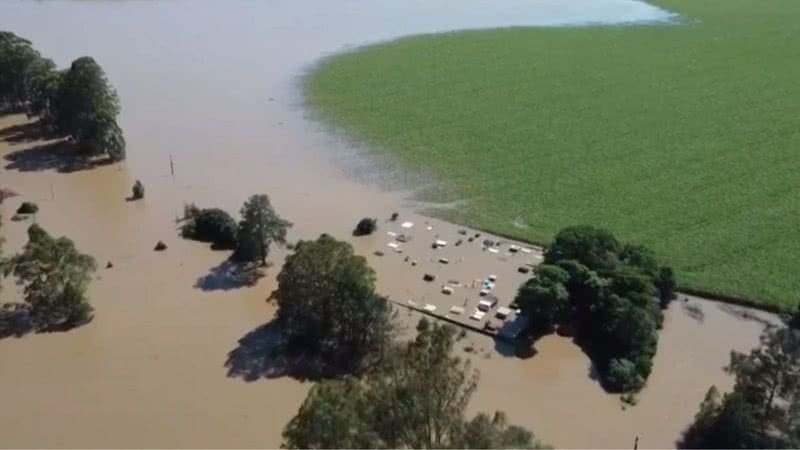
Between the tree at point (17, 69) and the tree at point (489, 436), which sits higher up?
the tree at point (17, 69)

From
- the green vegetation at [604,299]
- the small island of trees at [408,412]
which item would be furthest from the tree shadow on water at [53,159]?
the small island of trees at [408,412]

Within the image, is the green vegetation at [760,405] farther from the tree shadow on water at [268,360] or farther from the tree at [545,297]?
the tree shadow on water at [268,360]

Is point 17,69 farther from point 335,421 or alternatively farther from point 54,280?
point 335,421

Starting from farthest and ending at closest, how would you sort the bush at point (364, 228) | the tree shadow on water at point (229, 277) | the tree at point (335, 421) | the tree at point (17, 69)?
the tree at point (17, 69) → the bush at point (364, 228) → the tree shadow on water at point (229, 277) → the tree at point (335, 421)

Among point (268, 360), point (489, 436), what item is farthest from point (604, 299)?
point (489, 436)

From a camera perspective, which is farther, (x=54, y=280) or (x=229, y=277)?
(x=229, y=277)

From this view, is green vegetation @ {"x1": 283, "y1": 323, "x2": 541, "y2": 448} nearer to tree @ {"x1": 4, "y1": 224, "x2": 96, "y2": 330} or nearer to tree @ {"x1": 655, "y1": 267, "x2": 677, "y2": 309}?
tree @ {"x1": 4, "y1": 224, "x2": 96, "y2": 330}

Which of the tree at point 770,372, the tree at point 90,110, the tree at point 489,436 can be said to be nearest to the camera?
the tree at point 489,436

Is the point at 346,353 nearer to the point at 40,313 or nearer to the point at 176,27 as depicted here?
the point at 40,313

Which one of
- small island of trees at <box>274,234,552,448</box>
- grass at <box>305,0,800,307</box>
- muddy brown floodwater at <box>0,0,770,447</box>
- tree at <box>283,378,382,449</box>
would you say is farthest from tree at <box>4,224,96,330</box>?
grass at <box>305,0,800,307</box>
